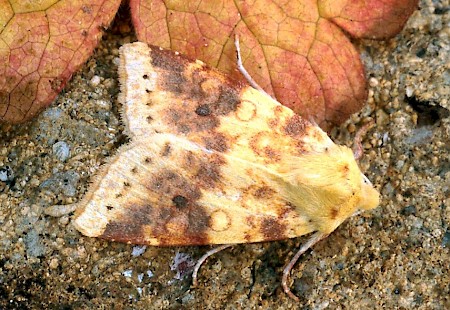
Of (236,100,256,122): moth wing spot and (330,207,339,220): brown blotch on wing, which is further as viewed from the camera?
(236,100,256,122): moth wing spot

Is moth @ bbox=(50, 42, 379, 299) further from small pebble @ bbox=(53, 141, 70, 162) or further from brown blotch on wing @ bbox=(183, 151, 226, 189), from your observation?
small pebble @ bbox=(53, 141, 70, 162)

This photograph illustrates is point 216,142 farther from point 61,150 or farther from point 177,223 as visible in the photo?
point 61,150

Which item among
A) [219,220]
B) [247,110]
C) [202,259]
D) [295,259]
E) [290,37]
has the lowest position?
[202,259]

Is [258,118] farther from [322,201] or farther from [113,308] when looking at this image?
[113,308]

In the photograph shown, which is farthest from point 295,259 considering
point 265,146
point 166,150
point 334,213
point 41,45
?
point 41,45

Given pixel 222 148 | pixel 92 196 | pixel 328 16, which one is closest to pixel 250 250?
pixel 222 148

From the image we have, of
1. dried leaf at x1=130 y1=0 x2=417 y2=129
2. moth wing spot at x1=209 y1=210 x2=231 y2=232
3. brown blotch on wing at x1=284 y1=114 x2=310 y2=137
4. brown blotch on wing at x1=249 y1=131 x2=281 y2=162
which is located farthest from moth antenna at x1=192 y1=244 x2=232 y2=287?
dried leaf at x1=130 y1=0 x2=417 y2=129

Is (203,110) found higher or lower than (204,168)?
higher
